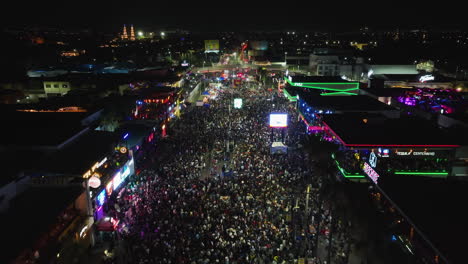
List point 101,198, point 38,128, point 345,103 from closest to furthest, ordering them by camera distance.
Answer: point 101,198
point 38,128
point 345,103

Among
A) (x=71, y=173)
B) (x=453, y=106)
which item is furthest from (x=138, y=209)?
(x=453, y=106)

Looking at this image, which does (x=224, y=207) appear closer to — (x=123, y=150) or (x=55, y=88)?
(x=123, y=150)

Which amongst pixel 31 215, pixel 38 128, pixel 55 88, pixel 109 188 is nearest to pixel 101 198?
pixel 109 188

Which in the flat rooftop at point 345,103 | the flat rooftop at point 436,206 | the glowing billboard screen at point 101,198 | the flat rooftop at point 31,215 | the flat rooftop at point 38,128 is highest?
the flat rooftop at point 38,128

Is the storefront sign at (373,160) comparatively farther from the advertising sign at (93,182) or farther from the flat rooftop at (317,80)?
the flat rooftop at (317,80)

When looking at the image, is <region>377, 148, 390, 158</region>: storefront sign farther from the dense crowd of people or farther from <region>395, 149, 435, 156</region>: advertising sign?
the dense crowd of people

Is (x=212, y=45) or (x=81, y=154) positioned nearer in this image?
(x=81, y=154)


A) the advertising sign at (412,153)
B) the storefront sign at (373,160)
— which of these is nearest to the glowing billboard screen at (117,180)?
the storefront sign at (373,160)
